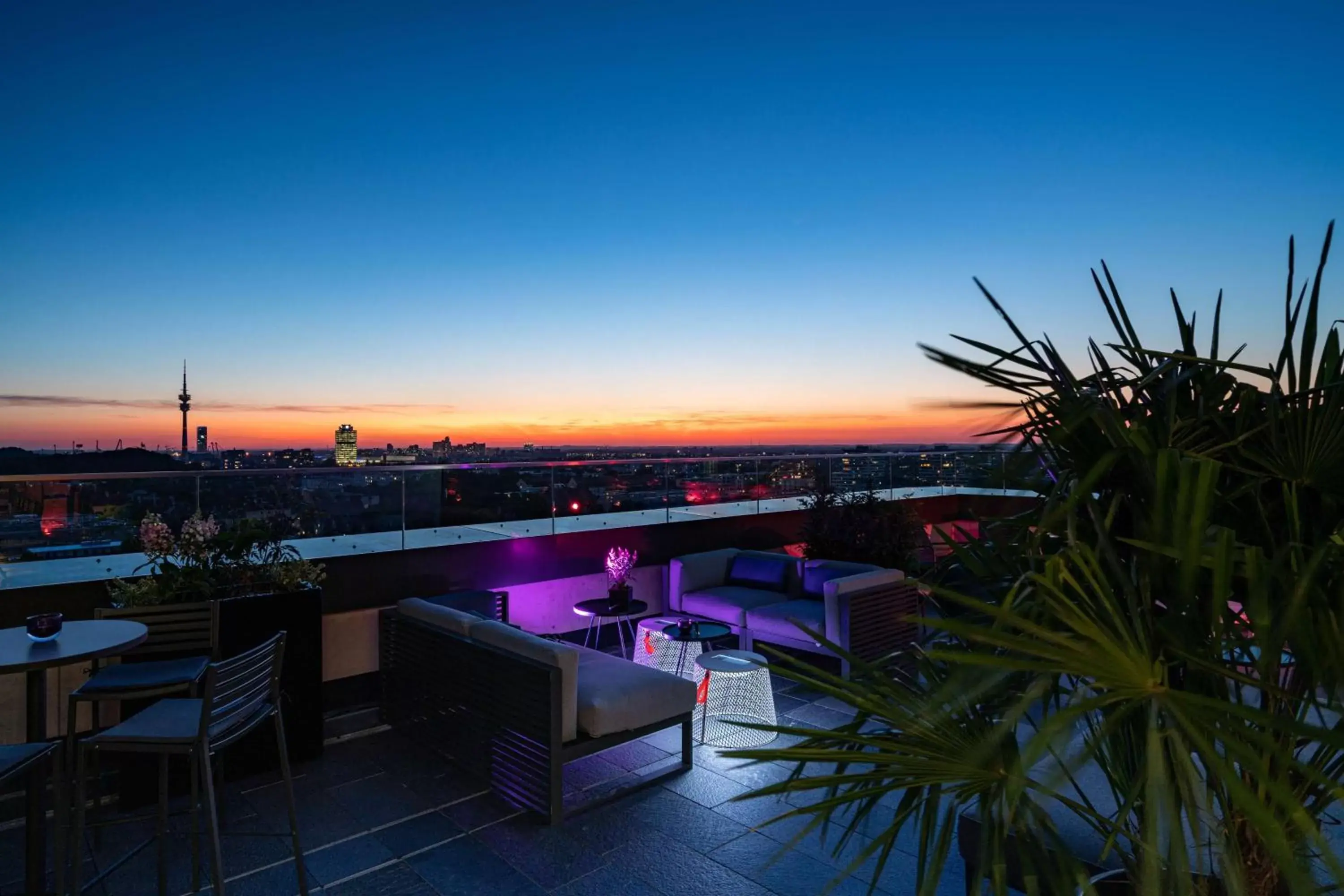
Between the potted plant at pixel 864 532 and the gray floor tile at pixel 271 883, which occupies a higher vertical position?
the potted plant at pixel 864 532

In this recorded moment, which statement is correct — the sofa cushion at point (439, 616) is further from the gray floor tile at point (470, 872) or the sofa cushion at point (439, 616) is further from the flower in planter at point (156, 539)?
the flower in planter at point (156, 539)

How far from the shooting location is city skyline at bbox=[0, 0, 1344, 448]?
18.2 ft

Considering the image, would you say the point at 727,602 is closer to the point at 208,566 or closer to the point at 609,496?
the point at 609,496

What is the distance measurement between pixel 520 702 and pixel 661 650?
1.92 metres

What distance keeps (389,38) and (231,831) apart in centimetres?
542

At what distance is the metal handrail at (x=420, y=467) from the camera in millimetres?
4422

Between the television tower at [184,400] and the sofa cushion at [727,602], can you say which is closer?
the sofa cushion at [727,602]

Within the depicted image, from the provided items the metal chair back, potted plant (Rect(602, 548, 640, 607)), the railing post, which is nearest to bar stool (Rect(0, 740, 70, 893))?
the metal chair back

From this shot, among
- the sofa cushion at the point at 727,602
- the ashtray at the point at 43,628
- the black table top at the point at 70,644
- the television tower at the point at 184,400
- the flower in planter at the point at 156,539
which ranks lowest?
the sofa cushion at the point at 727,602

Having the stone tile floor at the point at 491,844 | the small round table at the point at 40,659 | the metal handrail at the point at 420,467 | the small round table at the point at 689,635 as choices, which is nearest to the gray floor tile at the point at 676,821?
the stone tile floor at the point at 491,844

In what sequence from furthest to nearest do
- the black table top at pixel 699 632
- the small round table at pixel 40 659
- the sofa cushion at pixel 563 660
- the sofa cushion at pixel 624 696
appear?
the black table top at pixel 699 632 < the sofa cushion at pixel 624 696 < the sofa cushion at pixel 563 660 < the small round table at pixel 40 659

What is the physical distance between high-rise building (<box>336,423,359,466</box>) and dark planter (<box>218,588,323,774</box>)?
150 centimetres

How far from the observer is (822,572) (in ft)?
20.7

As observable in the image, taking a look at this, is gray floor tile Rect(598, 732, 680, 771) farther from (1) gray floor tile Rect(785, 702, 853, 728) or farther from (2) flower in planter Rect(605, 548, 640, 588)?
(2) flower in planter Rect(605, 548, 640, 588)
